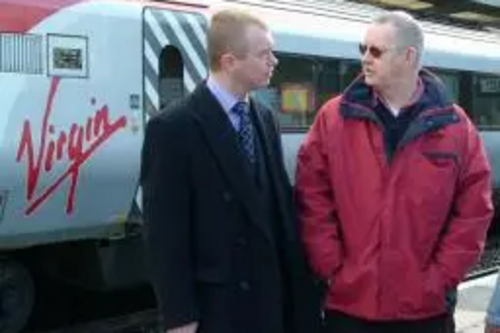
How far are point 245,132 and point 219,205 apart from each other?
270mm

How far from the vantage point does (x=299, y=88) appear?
30.3ft

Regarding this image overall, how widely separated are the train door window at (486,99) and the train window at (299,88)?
3.34m

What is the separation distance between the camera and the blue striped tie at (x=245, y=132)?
3184mm

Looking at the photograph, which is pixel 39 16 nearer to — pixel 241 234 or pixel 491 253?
pixel 241 234

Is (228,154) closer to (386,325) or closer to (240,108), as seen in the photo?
(240,108)

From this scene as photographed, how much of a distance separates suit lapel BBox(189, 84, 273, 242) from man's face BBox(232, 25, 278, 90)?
0.42 ft

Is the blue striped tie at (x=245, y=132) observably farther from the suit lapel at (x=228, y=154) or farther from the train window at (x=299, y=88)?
the train window at (x=299, y=88)

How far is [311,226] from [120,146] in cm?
421

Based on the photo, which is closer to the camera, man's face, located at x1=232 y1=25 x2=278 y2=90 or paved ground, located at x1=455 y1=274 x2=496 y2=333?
man's face, located at x1=232 y1=25 x2=278 y2=90

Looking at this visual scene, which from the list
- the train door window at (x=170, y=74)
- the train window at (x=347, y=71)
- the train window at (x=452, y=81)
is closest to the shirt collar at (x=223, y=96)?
the train door window at (x=170, y=74)

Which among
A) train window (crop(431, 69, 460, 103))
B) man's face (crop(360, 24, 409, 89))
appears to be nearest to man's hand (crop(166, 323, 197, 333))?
man's face (crop(360, 24, 409, 89))

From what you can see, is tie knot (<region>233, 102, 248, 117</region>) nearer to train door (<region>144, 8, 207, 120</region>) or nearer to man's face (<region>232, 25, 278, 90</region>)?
man's face (<region>232, 25, 278, 90</region>)

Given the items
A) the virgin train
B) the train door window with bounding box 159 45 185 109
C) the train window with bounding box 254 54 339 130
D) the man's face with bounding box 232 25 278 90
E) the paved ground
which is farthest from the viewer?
the train window with bounding box 254 54 339 130

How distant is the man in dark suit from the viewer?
9.93ft
